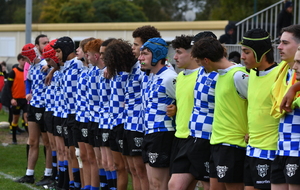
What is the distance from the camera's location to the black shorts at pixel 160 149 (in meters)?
6.00

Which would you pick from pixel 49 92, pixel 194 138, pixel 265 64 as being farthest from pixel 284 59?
pixel 49 92

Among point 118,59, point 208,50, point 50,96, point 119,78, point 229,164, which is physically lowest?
point 229,164

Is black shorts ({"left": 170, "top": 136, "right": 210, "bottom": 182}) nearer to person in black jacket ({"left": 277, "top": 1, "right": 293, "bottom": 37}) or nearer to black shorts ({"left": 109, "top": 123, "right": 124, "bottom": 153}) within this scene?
black shorts ({"left": 109, "top": 123, "right": 124, "bottom": 153})

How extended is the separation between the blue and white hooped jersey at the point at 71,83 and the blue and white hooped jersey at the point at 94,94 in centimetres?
70

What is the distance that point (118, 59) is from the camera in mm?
6859

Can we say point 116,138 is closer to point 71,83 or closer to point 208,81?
point 71,83

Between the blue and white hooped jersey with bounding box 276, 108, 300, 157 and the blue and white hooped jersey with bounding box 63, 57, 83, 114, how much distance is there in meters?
4.27

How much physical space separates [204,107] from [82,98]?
2667 millimetres

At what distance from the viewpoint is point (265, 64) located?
4930mm

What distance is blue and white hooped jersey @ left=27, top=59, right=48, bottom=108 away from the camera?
936 cm

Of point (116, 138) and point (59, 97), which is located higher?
point (59, 97)

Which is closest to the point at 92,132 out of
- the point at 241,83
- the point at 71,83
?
the point at 71,83

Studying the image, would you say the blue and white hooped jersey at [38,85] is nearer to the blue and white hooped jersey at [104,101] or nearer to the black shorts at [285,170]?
the blue and white hooped jersey at [104,101]

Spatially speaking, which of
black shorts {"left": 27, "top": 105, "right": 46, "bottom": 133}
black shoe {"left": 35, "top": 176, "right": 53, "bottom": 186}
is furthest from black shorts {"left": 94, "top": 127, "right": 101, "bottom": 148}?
black shoe {"left": 35, "top": 176, "right": 53, "bottom": 186}
